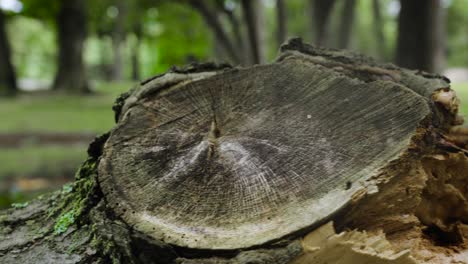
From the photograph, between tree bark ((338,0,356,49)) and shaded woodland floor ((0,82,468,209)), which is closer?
shaded woodland floor ((0,82,468,209))

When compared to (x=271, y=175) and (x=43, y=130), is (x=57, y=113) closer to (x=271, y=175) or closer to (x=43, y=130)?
(x=43, y=130)

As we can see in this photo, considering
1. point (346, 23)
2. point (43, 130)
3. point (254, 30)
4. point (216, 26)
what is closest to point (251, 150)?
point (254, 30)

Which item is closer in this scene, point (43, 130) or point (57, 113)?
point (43, 130)

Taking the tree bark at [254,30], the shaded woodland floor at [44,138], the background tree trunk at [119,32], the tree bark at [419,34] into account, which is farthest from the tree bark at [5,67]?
the tree bark at [419,34]

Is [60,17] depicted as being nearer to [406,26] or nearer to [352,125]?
[406,26]

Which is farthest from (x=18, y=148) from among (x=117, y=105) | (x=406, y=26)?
(x=117, y=105)

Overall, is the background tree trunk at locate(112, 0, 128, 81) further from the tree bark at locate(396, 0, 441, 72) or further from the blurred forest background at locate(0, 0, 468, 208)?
the tree bark at locate(396, 0, 441, 72)

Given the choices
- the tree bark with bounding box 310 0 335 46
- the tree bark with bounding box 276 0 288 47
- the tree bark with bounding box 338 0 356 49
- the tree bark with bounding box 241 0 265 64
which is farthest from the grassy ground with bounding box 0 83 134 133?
the tree bark with bounding box 338 0 356 49
